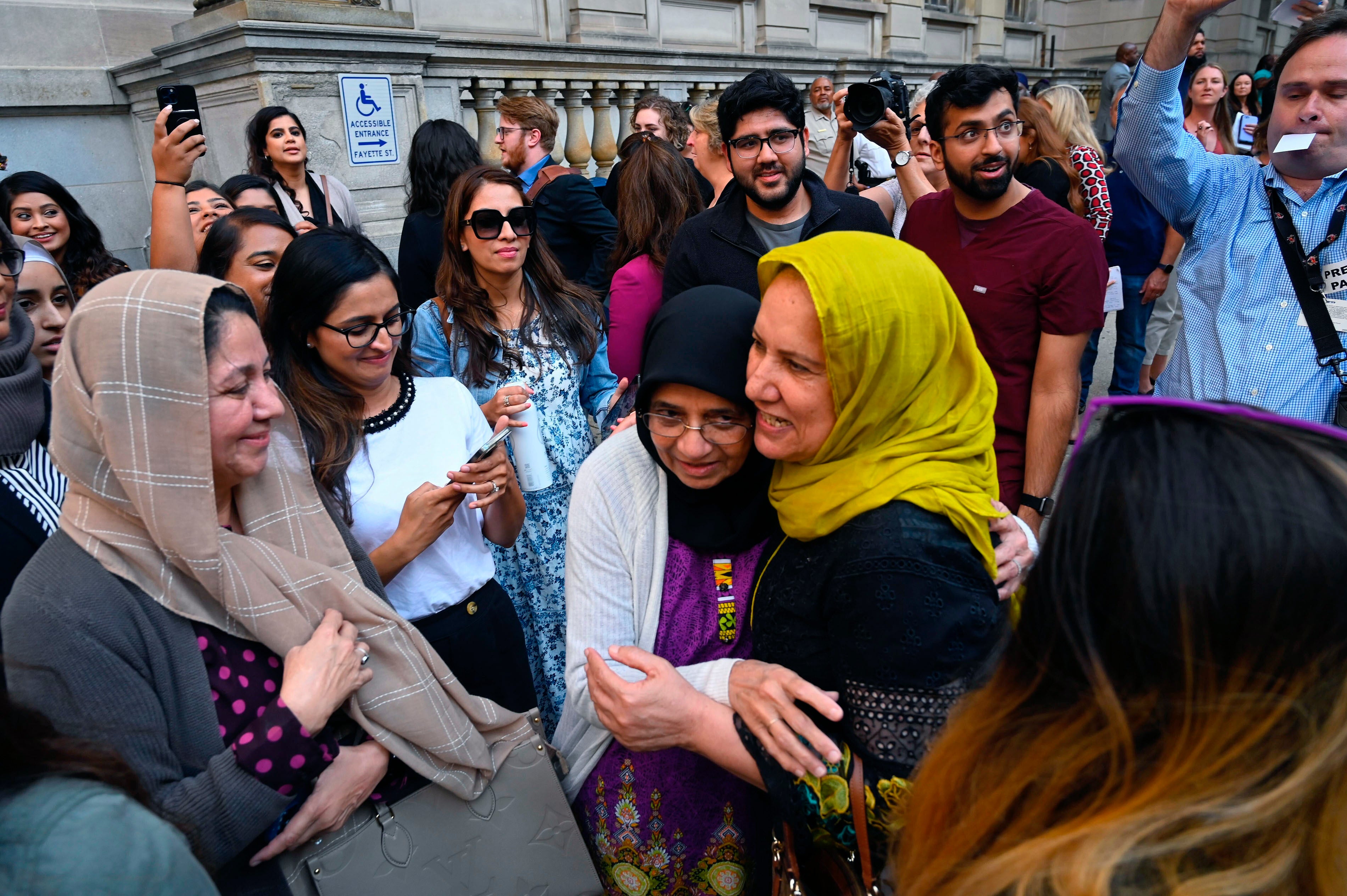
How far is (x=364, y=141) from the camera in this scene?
585 centimetres

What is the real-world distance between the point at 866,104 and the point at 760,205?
3.14 ft

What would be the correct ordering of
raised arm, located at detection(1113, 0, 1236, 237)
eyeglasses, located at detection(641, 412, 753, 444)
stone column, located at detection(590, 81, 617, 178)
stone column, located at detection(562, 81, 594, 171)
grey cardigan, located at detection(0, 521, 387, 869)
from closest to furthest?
1. grey cardigan, located at detection(0, 521, 387, 869)
2. eyeglasses, located at detection(641, 412, 753, 444)
3. raised arm, located at detection(1113, 0, 1236, 237)
4. stone column, located at detection(562, 81, 594, 171)
5. stone column, located at detection(590, 81, 617, 178)

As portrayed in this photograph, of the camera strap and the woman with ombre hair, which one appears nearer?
the woman with ombre hair

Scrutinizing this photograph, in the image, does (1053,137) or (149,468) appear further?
(1053,137)

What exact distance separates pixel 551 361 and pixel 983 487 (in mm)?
1747

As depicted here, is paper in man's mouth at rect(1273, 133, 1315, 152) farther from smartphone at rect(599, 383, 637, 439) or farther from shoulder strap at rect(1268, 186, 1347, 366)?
smartphone at rect(599, 383, 637, 439)

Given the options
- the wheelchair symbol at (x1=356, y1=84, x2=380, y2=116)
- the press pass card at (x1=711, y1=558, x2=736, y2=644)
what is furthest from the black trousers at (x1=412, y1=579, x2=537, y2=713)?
the wheelchair symbol at (x1=356, y1=84, x2=380, y2=116)

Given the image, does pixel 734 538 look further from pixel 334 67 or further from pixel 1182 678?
pixel 334 67

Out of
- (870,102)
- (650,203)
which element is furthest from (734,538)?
(870,102)


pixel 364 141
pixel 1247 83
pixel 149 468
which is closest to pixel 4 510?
pixel 149 468

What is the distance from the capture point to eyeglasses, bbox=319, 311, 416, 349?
81.7 inches

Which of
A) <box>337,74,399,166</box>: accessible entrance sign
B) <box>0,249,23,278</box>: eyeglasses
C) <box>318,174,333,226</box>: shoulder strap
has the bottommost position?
<box>0,249,23,278</box>: eyeglasses

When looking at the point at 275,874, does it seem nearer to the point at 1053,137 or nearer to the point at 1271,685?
the point at 1271,685

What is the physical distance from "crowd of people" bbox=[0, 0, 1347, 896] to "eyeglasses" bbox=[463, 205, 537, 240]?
21 millimetres
